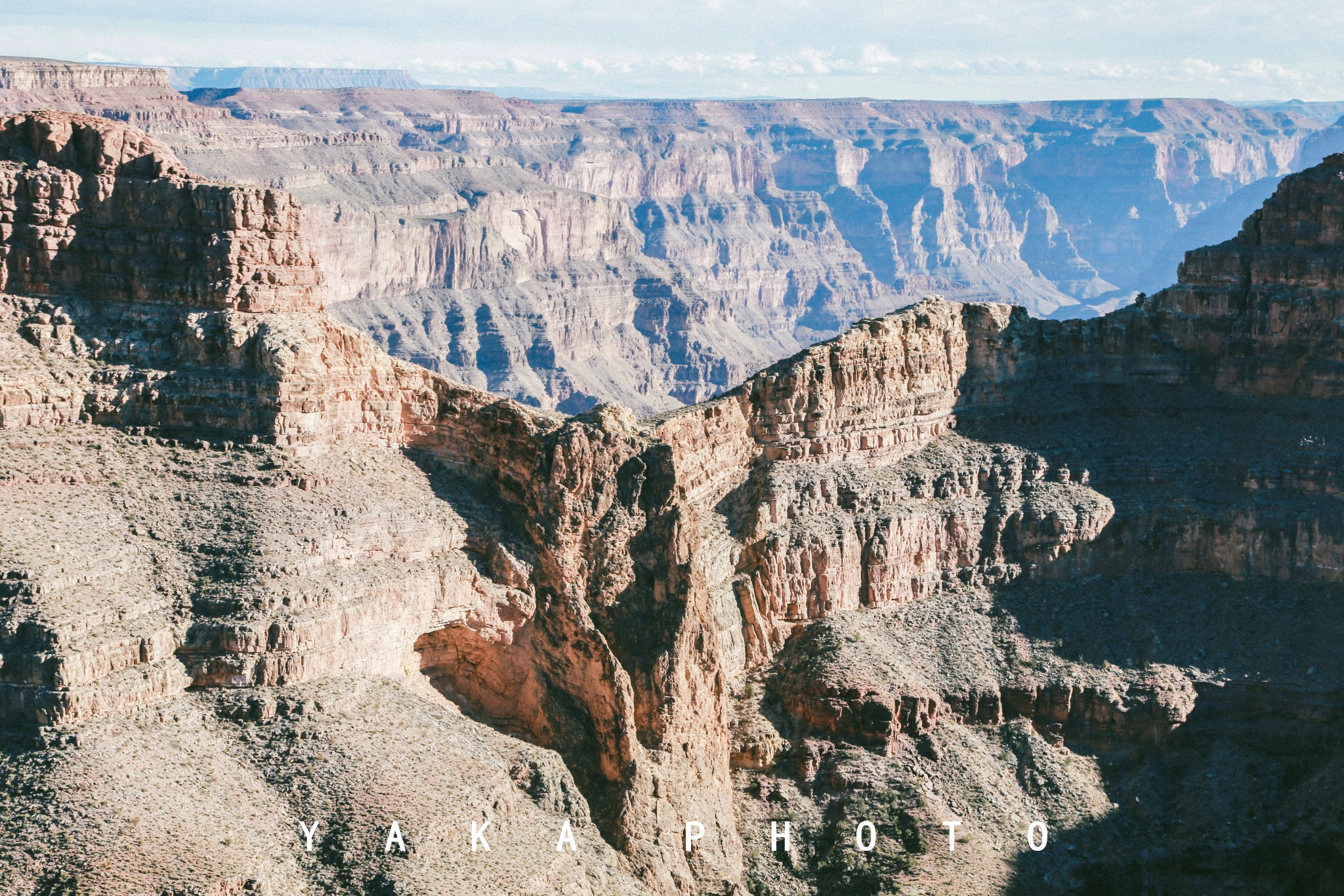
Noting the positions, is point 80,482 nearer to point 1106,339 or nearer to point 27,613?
point 27,613

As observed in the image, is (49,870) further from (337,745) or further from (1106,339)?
(1106,339)

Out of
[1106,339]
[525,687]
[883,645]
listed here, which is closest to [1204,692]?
[883,645]

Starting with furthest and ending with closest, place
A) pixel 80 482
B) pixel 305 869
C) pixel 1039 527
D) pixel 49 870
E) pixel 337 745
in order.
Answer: pixel 1039 527 < pixel 80 482 < pixel 337 745 < pixel 305 869 < pixel 49 870

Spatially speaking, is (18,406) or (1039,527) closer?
(18,406)

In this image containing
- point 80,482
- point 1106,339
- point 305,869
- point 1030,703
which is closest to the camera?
point 305,869

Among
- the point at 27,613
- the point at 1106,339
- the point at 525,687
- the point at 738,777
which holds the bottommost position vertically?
the point at 738,777

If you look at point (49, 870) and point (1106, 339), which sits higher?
point (1106, 339)

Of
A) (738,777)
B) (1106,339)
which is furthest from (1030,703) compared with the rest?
(1106,339)
